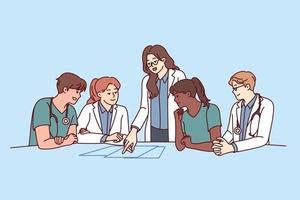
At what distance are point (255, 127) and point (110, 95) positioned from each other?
1.14 meters

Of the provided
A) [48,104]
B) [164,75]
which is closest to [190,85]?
[164,75]

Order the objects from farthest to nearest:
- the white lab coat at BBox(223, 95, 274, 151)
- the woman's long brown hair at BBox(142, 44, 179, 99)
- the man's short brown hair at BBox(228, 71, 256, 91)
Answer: the woman's long brown hair at BBox(142, 44, 179, 99), the man's short brown hair at BBox(228, 71, 256, 91), the white lab coat at BBox(223, 95, 274, 151)

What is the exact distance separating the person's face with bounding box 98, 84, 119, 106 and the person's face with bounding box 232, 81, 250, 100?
0.91 m

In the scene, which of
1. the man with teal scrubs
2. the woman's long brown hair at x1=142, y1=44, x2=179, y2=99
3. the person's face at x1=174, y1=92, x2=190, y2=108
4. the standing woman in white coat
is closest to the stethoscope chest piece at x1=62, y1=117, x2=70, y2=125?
the man with teal scrubs

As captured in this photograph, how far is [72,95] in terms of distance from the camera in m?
5.71

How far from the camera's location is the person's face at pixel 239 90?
5551 mm

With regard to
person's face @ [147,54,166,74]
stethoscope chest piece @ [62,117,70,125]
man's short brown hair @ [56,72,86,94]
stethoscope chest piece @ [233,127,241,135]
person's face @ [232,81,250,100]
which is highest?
person's face @ [147,54,166,74]

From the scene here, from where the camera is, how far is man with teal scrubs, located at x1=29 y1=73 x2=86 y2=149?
566 centimetres

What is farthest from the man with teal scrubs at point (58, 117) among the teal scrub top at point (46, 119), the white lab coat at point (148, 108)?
the white lab coat at point (148, 108)

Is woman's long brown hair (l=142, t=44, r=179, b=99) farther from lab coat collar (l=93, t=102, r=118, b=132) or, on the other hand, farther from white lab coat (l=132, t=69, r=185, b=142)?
lab coat collar (l=93, t=102, r=118, b=132)

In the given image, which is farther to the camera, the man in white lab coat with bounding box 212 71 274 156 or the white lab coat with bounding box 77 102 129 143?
the white lab coat with bounding box 77 102 129 143

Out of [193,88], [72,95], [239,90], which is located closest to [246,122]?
[239,90]

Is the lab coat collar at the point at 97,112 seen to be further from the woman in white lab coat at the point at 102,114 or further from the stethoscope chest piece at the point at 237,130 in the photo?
the stethoscope chest piece at the point at 237,130

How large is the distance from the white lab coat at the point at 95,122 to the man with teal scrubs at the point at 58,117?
0.06 meters
